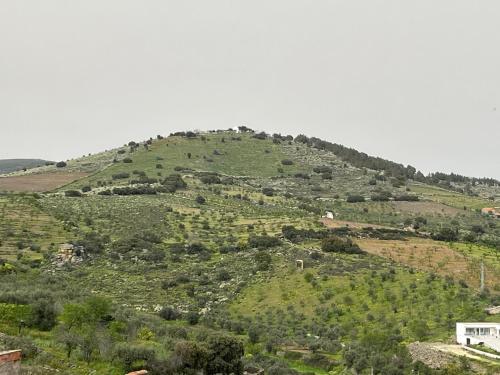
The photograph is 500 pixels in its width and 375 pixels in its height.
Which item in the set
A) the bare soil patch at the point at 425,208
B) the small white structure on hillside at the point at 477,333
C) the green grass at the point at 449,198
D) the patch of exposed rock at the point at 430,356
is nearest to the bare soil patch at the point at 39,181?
the bare soil patch at the point at 425,208

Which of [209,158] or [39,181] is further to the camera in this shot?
[209,158]

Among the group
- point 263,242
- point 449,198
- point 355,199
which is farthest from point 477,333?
point 449,198

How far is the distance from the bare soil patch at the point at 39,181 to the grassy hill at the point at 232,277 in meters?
4.07

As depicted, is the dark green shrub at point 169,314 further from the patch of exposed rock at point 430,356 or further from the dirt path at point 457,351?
the dirt path at point 457,351

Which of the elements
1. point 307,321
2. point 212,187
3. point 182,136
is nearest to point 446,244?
point 307,321

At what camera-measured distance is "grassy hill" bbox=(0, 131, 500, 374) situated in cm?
2564

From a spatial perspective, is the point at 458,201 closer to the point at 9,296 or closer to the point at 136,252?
the point at 136,252

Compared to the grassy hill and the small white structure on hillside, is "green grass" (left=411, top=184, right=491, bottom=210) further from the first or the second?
the small white structure on hillside

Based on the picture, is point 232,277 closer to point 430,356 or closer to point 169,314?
point 169,314

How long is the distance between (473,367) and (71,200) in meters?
54.7

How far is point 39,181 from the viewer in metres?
101

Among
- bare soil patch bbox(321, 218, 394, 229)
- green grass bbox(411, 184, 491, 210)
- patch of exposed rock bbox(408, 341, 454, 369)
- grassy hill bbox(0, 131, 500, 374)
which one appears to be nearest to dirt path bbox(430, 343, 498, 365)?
patch of exposed rock bbox(408, 341, 454, 369)

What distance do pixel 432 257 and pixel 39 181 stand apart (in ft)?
229

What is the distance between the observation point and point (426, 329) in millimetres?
34594
